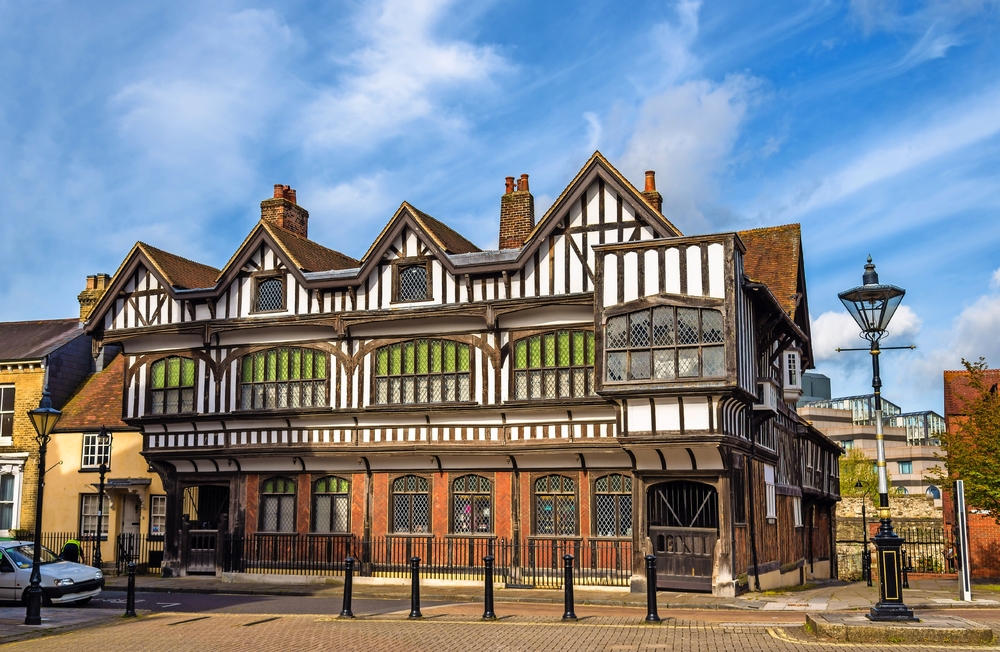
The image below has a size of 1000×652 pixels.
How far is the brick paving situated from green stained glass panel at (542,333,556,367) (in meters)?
7.63

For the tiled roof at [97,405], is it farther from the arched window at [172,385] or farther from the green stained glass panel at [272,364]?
the green stained glass panel at [272,364]

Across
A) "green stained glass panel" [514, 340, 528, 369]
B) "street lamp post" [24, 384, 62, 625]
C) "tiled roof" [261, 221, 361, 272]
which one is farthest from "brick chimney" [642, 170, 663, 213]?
"street lamp post" [24, 384, 62, 625]

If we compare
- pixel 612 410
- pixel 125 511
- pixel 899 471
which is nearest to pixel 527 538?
pixel 612 410

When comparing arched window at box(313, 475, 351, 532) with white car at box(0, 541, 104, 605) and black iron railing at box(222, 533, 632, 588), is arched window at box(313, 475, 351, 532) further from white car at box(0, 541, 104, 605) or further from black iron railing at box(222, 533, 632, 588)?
white car at box(0, 541, 104, 605)

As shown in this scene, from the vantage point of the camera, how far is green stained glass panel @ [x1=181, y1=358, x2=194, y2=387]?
2684cm

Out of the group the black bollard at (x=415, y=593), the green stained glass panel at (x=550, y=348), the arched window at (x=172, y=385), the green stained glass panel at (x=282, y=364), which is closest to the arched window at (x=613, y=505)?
the green stained glass panel at (x=550, y=348)

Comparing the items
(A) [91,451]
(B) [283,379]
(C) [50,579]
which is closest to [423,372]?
(B) [283,379]

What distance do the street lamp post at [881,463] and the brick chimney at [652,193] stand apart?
9203mm

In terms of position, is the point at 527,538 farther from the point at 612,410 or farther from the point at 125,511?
the point at 125,511

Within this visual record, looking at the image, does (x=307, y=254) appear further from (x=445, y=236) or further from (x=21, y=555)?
(x=21, y=555)

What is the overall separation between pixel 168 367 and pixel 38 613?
1109cm

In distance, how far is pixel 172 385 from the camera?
27.0 m

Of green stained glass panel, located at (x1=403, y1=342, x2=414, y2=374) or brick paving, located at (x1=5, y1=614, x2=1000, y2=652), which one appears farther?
green stained glass panel, located at (x1=403, y1=342, x2=414, y2=374)

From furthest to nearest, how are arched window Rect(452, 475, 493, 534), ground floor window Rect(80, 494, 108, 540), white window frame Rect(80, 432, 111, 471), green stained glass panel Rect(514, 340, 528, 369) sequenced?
white window frame Rect(80, 432, 111, 471), ground floor window Rect(80, 494, 108, 540), arched window Rect(452, 475, 493, 534), green stained glass panel Rect(514, 340, 528, 369)
